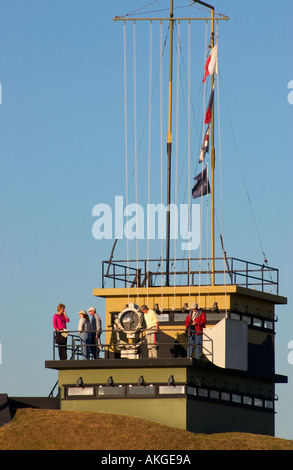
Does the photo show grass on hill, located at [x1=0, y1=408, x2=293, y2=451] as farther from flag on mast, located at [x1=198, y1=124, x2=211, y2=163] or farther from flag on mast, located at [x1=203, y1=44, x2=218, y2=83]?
flag on mast, located at [x1=203, y1=44, x2=218, y2=83]

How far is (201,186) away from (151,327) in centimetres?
1028

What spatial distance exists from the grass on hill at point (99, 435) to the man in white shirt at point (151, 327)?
8.57 ft

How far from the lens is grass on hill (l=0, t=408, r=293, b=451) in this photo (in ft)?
128

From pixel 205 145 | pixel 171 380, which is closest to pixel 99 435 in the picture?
pixel 171 380

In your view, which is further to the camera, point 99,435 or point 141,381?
point 141,381

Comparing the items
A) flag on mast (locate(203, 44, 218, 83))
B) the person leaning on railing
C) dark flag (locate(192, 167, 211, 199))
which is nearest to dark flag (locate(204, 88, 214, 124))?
flag on mast (locate(203, 44, 218, 83))

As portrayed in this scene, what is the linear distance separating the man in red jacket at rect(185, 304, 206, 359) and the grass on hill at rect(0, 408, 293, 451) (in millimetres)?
2881

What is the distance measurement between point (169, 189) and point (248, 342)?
748 cm

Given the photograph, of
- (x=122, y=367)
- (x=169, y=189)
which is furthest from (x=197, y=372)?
(x=169, y=189)

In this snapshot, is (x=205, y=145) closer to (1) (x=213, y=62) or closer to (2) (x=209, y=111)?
(2) (x=209, y=111)

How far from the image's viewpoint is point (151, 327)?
43.2 m

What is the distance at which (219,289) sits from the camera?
46.3 meters

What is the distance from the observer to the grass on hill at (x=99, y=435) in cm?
3912
